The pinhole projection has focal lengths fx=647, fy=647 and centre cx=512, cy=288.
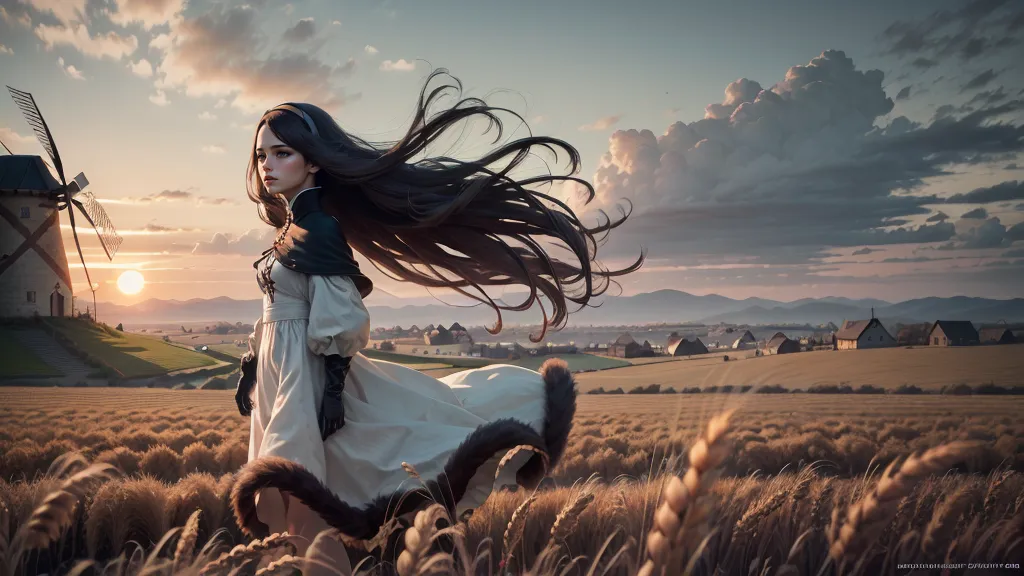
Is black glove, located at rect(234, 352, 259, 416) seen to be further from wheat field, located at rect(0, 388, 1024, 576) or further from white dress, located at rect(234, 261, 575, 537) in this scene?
wheat field, located at rect(0, 388, 1024, 576)

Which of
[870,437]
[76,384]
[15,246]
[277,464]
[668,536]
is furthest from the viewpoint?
[15,246]

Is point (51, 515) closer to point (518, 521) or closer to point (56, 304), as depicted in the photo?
point (518, 521)

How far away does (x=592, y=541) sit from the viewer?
3.90 m

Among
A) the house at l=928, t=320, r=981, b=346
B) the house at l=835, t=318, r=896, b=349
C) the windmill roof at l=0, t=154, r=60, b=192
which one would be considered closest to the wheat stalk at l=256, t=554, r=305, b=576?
the house at l=928, t=320, r=981, b=346

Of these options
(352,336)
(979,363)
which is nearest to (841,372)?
(979,363)

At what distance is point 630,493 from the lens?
412cm

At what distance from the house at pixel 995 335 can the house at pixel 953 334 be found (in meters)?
0.08

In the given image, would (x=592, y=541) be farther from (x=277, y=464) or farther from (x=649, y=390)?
(x=649, y=390)

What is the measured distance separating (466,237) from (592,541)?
6.95 feet

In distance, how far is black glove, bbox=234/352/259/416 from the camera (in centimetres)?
418

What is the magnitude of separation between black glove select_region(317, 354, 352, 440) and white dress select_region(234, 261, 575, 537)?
0.06 meters

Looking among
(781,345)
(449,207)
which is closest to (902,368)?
(781,345)

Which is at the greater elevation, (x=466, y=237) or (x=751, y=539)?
(x=466, y=237)

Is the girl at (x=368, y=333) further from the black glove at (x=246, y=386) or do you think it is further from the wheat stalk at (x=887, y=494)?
the wheat stalk at (x=887, y=494)
